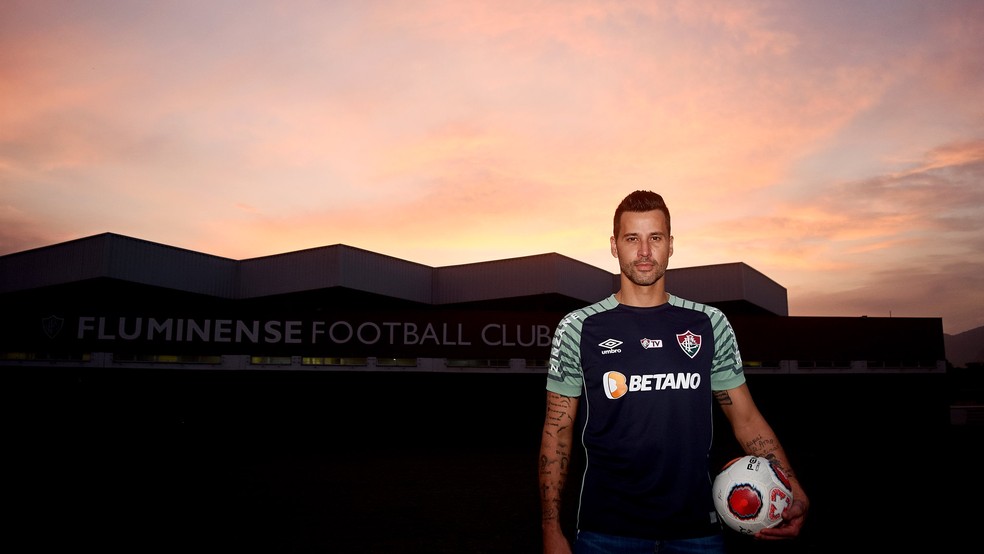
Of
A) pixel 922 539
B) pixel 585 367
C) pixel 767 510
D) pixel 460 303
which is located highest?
pixel 460 303

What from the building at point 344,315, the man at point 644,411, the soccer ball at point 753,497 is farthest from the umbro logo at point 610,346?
the building at point 344,315

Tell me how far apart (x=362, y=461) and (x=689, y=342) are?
34.9ft

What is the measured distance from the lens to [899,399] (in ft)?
56.7

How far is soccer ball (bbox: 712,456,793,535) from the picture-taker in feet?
8.82

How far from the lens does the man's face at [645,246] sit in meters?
2.85

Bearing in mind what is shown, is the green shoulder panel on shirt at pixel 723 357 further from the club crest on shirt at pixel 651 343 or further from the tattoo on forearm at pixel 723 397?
the club crest on shirt at pixel 651 343

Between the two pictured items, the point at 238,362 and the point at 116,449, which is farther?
the point at 238,362

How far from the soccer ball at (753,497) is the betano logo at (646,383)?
0.49 m

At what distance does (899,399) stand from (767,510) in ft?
59.0

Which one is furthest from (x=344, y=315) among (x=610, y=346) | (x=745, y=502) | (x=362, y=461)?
(x=745, y=502)

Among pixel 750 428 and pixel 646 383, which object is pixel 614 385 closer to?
pixel 646 383

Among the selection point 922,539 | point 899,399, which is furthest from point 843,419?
point 922,539

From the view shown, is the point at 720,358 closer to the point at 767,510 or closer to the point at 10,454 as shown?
the point at 767,510

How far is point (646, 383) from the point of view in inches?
106
